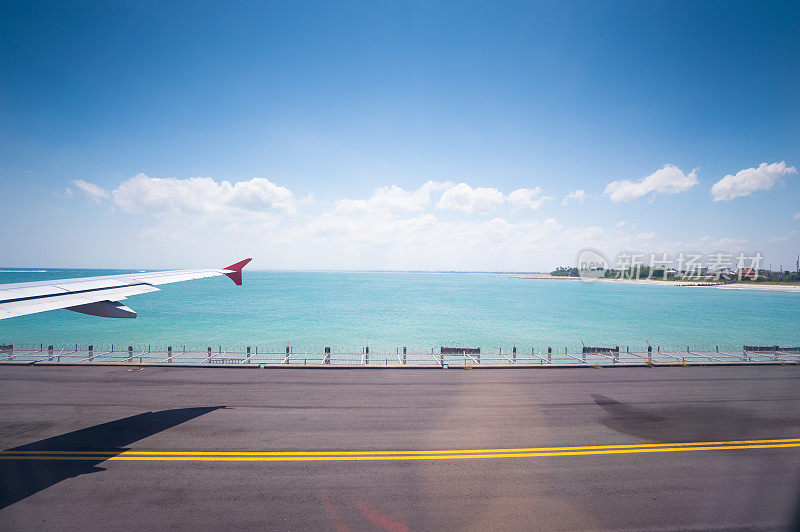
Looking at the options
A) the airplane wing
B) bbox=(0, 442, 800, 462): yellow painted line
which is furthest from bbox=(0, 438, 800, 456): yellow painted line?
the airplane wing

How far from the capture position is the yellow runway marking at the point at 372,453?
8.20m

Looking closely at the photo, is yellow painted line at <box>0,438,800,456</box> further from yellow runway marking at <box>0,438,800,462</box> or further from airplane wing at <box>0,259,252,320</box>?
airplane wing at <box>0,259,252,320</box>

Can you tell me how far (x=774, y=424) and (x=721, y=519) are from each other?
7.71 m

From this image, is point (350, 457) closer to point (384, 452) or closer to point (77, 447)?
point (384, 452)

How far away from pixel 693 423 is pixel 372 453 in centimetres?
1141

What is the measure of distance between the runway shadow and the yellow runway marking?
22 centimetres

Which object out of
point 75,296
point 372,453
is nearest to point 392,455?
point 372,453

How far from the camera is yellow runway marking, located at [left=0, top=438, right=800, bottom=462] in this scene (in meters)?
8.20

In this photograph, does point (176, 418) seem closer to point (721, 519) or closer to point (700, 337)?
point (721, 519)

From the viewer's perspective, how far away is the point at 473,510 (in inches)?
259

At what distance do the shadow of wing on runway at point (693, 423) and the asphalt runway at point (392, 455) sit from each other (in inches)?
3.1

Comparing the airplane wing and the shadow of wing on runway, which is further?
the shadow of wing on runway

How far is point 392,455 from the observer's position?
336 inches

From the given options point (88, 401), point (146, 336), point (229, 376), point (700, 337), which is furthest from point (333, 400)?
point (700, 337)
